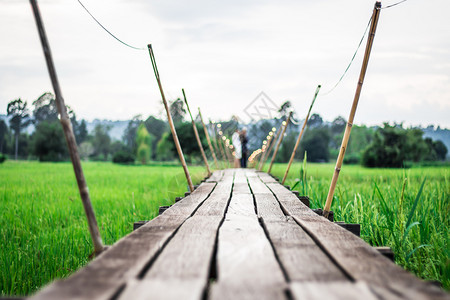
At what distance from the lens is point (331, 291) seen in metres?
0.87

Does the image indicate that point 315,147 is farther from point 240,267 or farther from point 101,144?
point 101,144

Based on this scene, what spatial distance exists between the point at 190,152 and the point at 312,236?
899 inches

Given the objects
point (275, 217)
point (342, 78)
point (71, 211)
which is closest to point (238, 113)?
point (71, 211)

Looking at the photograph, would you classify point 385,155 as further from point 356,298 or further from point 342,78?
point 356,298

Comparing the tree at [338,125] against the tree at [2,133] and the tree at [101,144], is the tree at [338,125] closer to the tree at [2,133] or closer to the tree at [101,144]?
the tree at [101,144]

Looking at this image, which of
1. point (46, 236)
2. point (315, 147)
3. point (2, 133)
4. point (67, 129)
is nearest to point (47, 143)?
point (315, 147)

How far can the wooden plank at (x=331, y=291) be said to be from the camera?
83 cm

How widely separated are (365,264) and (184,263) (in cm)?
56

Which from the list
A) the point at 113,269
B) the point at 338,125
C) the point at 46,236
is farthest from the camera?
the point at 338,125

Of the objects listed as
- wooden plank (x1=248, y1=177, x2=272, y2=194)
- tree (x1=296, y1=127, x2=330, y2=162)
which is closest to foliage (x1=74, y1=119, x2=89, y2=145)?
tree (x1=296, y1=127, x2=330, y2=162)

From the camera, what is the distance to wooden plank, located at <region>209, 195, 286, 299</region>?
33.9 inches

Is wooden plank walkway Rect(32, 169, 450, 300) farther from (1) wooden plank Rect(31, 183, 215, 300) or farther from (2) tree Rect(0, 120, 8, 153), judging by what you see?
(2) tree Rect(0, 120, 8, 153)

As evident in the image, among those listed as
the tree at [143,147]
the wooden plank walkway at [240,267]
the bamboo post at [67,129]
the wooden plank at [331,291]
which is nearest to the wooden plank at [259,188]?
the wooden plank walkway at [240,267]

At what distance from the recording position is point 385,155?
19.9 metres
